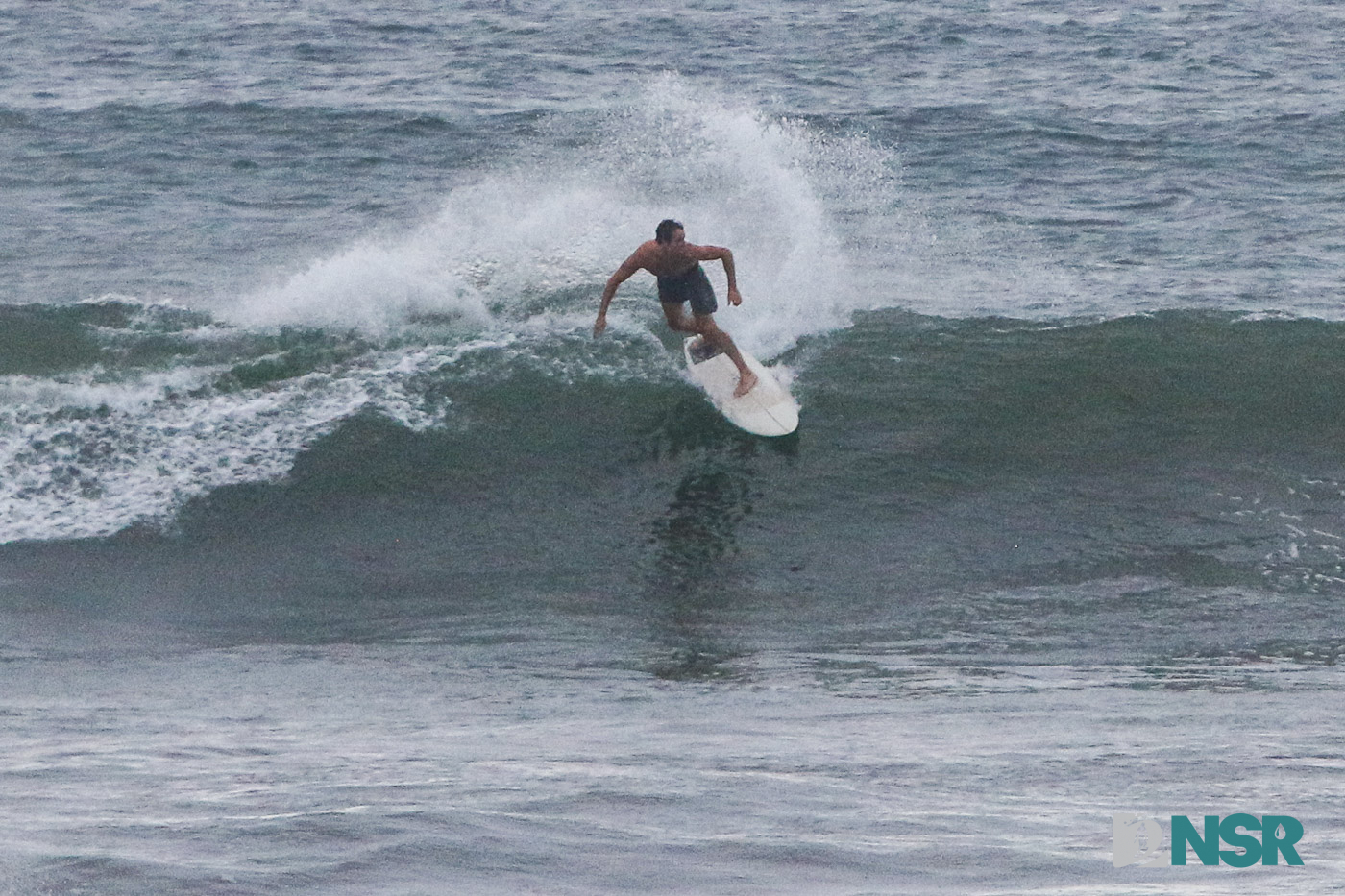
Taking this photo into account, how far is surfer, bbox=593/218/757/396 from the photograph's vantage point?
11.1 meters

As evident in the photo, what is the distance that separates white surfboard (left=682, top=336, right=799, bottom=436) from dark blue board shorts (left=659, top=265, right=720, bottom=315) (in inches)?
27.4

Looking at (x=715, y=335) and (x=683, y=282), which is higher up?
(x=683, y=282)

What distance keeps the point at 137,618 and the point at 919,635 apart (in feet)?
16.5

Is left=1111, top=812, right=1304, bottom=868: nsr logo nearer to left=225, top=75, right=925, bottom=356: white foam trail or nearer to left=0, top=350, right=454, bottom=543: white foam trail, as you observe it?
left=0, top=350, right=454, bottom=543: white foam trail

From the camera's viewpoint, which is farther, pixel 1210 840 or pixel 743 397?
pixel 743 397

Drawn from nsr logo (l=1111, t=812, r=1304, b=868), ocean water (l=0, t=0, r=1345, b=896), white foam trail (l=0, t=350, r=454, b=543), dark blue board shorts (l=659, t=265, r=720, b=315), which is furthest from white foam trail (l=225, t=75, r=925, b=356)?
nsr logo (l=1111, t=812, r=1304, b=868)

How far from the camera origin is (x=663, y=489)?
1114 centimetres

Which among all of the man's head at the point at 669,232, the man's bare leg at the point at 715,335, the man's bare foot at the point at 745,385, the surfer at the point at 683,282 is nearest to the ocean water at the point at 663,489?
the man's bare foot at the point at 745,385

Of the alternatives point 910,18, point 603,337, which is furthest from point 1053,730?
point 910,18

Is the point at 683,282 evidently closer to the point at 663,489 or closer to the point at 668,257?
the point at 668,257

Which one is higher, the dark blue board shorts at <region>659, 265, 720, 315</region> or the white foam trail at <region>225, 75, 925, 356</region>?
the white foam trail at <region>225, 75, 925, 356</region>

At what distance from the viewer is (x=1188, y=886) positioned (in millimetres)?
5129

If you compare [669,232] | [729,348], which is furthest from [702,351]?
[669,232]

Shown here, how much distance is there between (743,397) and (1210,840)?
21.9ft
